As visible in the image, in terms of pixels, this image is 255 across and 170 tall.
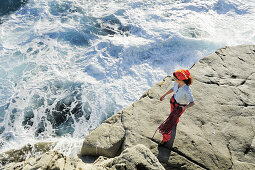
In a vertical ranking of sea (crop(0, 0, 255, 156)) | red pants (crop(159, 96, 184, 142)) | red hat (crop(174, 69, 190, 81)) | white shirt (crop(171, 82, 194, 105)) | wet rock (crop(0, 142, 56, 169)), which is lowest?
wet rock (crop(0, 142, 56, 169))

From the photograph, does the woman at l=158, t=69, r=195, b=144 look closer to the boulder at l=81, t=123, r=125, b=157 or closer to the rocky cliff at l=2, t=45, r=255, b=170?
the rocky cliff at l=2, t=45, r=255, b=170

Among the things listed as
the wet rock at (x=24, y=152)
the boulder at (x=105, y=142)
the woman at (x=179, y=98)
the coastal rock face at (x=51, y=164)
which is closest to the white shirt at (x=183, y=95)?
the woman at (x=179, y=98)

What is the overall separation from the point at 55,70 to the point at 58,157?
15.2ft

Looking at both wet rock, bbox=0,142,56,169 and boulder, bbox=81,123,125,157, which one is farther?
wet rock, bbox=0,142,56,169

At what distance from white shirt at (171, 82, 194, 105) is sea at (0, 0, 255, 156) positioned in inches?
116

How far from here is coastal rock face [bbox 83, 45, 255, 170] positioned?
3719mm

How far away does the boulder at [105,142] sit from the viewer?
402cm

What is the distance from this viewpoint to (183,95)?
3377 millimetres

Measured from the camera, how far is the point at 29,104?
249 inches

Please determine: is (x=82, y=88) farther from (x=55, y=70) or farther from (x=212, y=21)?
(x=212, y=21)

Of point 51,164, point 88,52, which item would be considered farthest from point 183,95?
point 88,52

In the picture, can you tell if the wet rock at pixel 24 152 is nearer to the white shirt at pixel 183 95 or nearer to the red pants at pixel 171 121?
the red pants at pixel 171 121

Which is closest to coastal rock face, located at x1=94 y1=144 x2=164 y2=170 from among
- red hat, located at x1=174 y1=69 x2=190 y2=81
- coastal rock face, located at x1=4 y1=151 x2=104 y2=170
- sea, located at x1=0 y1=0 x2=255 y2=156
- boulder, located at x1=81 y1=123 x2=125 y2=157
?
coastal rock face, located at x1=4 y1=151 x2=104 y2=170

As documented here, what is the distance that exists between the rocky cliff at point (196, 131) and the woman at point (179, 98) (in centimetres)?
41
